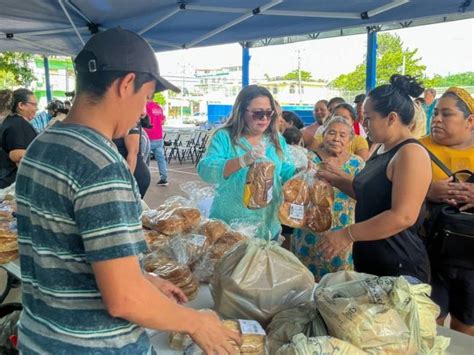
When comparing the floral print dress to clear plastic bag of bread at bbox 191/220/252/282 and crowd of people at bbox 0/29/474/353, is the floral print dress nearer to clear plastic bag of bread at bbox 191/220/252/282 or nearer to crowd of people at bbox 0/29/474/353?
crowd of people at bbox 0/29/474/353

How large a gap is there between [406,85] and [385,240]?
0.66 m

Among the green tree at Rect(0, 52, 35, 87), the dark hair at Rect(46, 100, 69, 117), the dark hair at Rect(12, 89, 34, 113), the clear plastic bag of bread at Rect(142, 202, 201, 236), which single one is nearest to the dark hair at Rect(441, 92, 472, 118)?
the clear plastic bag of bread at Rect(142, 202, 201, 236)

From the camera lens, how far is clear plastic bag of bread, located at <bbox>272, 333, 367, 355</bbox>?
0.91m

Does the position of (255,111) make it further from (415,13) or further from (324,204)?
(415,13)

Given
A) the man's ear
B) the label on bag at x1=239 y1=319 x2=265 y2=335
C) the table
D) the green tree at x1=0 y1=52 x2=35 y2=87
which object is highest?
the green tree at x1=0 y1=52 x2=35 y2=87

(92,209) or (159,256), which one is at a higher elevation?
(92,209)

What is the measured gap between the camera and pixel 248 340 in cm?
103

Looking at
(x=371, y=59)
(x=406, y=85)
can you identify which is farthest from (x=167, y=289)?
(x=371, y=59)

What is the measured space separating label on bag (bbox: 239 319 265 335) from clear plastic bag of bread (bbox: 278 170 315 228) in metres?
0.78

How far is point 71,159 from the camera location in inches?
30.1

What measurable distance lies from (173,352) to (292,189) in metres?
0.94

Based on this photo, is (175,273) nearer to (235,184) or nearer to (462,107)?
(235,184)

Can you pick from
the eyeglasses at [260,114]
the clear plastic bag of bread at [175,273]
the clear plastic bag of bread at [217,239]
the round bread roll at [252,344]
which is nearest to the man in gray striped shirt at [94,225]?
the round bread roll at [252,344]

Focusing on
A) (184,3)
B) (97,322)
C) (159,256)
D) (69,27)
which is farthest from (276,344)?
(69,27)
